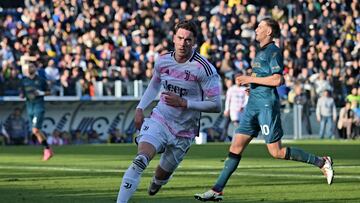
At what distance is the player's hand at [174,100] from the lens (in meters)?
11.3

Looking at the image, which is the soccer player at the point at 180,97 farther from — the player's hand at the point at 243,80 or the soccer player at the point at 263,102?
the soccer player at the point at 263,102

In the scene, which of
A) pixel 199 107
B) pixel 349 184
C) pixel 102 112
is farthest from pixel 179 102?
pixel 102 112

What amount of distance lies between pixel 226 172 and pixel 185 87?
2.08 metres

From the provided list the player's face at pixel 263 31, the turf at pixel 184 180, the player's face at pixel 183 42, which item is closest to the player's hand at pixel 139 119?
the player's face at pixel 183 42

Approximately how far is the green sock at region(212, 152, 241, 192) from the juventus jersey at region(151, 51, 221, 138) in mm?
1564

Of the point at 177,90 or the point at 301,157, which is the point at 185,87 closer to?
the point at 177,90

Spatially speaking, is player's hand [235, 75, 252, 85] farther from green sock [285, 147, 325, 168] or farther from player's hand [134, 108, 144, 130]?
player's hand [134, 108, 144, 130]

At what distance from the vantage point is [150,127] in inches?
461

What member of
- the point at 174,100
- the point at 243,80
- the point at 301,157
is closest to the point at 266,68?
the point at 243,80

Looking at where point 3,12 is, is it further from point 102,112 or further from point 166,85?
point 166,85

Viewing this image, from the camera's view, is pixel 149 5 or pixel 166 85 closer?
pixel 166 85

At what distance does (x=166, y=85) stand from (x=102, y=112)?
2429cm

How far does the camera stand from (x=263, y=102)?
14.0 metres

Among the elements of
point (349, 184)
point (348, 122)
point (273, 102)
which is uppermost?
point (273, 102)
